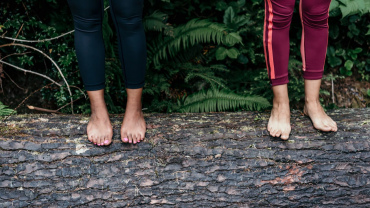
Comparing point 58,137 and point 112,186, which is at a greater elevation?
point 58,137

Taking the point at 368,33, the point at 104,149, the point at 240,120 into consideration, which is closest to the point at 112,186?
the point at 104,149

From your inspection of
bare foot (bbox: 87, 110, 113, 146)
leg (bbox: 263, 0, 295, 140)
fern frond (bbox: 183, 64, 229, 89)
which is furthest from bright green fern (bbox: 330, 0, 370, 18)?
bare foot (bbox: 87, 110, 113, 146)

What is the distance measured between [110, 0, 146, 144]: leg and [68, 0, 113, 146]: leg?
118 mm

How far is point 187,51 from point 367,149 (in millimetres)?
2135

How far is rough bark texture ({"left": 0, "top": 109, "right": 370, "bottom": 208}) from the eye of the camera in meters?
2.23

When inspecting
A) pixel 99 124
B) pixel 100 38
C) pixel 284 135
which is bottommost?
pixel 284 135

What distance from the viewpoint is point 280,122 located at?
2.49m

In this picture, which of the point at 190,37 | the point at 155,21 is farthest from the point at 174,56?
the point at 155,21

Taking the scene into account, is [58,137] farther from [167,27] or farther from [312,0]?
[312,0]

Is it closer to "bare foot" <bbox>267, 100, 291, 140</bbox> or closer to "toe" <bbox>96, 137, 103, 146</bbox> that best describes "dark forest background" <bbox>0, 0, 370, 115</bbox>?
"bare foot" <bbox>267, 100, 291, 140</bbox>

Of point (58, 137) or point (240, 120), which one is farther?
point (240, 120)

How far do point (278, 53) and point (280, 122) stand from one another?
50cm

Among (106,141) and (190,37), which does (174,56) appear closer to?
(190,37)

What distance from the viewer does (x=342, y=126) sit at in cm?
256
